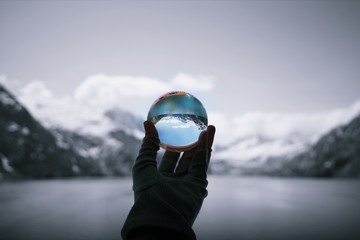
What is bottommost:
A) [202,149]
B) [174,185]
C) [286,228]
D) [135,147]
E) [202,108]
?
[174,185]

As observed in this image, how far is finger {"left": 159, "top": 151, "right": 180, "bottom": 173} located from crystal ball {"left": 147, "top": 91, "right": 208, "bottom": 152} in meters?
0.10

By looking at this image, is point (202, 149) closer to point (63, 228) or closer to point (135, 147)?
point (63, 228)

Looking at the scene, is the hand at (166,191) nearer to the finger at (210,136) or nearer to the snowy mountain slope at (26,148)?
the finger at (210,136)

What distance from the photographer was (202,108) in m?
4.98

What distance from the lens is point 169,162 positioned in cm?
430

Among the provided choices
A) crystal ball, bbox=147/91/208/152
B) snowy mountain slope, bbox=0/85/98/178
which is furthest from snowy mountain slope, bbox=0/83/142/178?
crystal ball, bbox=147/91/208/152

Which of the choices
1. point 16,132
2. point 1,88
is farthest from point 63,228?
point 1,88

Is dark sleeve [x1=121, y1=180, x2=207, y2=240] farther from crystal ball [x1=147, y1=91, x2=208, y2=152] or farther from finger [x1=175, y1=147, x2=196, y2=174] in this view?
crystal ball [x1=147, y1=91, x2=208, y2=152]

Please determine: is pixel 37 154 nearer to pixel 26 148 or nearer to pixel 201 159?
pixel 26 148

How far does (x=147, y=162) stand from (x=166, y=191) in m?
0.44

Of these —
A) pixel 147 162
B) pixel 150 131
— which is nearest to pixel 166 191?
pixel 147 162

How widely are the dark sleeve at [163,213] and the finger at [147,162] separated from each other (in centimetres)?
12

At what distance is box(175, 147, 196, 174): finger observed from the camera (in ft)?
13.0

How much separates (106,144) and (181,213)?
189m
